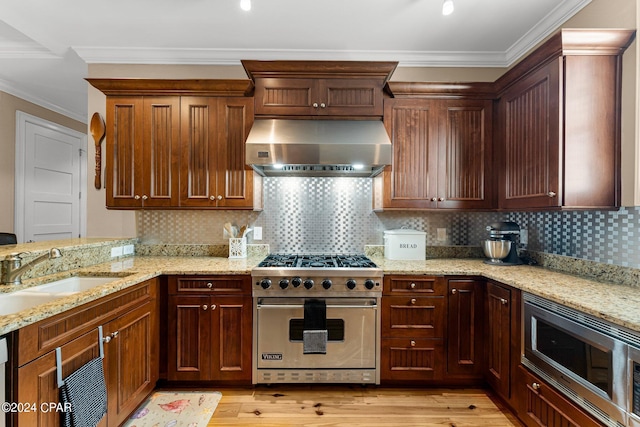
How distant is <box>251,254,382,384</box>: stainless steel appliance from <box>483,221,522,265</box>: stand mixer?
3.29 ft

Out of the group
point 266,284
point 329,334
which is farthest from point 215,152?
point 329,334

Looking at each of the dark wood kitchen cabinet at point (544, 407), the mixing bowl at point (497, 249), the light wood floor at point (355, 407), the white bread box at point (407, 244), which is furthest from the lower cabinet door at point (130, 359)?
the mixing bowl at point (497, 249)

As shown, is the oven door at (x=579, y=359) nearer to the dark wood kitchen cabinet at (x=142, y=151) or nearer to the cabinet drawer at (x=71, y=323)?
the cabinet drawer at (x=71, y=323)

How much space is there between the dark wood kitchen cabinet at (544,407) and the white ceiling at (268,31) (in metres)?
2.49

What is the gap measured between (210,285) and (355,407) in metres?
1.33

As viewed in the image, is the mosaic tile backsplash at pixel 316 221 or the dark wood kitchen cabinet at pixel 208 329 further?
the mosaic tile backsplash at pixel 316 221

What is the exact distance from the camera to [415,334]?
2.24m

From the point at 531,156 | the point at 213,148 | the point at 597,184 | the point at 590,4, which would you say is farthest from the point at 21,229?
the point at 590,4

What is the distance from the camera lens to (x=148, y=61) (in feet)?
9.40

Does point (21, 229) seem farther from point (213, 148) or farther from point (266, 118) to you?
point (266, 118)

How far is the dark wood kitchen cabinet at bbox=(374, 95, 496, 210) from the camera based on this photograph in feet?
8.39

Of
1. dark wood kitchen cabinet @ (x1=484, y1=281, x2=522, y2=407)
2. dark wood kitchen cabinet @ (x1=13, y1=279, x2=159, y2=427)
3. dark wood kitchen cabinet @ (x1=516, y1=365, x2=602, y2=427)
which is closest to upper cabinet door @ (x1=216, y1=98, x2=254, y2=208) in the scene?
dark wood kitchen cabinet @ (x1=13, y1=279, x2=159, y2=427)

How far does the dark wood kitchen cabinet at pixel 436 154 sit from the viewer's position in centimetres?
256

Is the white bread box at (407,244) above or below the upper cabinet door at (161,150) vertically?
below
